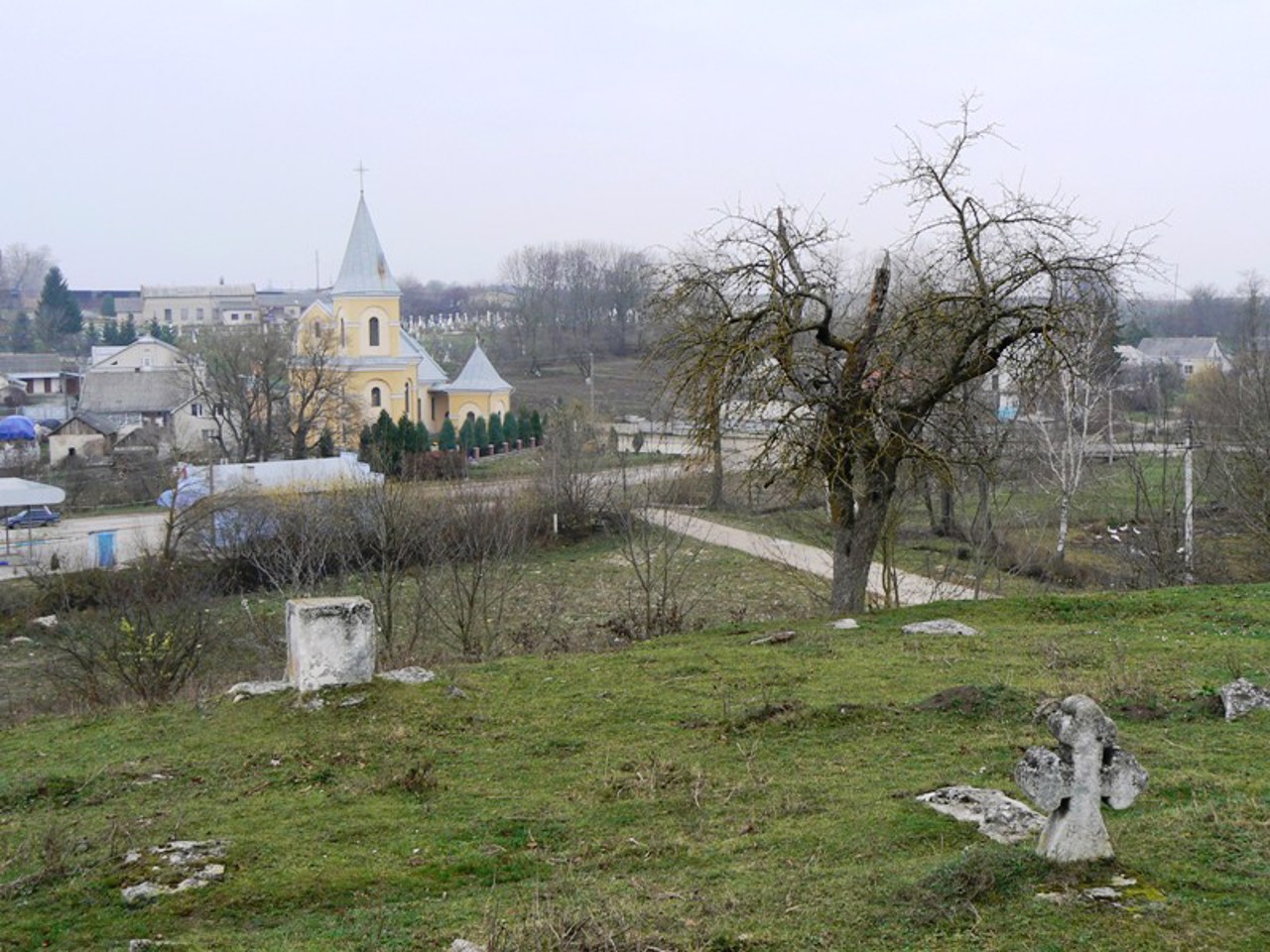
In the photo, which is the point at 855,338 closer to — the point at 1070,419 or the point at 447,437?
the point at 1070,419

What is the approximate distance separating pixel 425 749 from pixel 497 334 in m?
82.5

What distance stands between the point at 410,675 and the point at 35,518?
2969 cm

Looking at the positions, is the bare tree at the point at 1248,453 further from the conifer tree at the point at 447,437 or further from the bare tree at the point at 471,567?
the conifer tree at the point at 447,437

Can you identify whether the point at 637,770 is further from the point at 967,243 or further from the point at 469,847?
the point at 967,243

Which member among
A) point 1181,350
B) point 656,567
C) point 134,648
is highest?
point 1181,350

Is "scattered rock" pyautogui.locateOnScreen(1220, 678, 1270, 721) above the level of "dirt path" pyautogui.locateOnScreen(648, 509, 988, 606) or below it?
above

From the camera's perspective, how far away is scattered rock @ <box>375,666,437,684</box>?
34.1 ft

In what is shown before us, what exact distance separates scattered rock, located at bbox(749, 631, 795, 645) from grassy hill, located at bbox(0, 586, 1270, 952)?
383 millimetres

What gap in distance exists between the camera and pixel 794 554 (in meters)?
26.3

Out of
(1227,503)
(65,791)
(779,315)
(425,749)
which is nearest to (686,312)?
(779,315)

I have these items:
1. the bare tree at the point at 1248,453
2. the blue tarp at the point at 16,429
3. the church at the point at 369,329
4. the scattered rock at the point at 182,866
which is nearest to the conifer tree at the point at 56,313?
the blue tarp at the point at 16,429

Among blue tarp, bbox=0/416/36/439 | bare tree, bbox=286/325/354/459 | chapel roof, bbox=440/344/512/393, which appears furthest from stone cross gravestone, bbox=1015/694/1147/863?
blue tarp, bbox=0/416/36/439

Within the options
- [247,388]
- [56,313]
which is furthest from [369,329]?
[56,313]

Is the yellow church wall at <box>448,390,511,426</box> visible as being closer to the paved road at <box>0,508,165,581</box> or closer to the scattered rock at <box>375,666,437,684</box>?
the paved road at <box>0,508,165,581</box>
